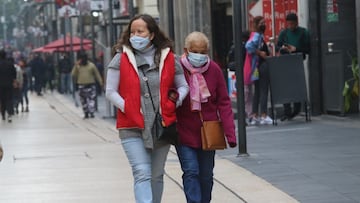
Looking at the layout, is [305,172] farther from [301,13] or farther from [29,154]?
[301,13]

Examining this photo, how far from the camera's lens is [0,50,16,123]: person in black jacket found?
1115 inches

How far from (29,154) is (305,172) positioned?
619 cm

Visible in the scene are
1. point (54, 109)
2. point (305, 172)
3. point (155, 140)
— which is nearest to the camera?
point (155, 140)

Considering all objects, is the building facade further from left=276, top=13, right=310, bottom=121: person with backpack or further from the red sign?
left=276, top=13, right=310, bottom=121: person with backpack

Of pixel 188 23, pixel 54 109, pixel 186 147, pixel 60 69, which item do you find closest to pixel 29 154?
pixel 186 147

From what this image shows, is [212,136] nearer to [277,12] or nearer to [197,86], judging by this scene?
[197,86]

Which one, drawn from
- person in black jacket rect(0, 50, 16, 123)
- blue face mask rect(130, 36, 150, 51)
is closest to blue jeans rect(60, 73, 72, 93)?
person in black jacket rect(0, 50, 16, 123)

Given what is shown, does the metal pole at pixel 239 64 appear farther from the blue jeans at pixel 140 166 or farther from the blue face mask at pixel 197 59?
the blue jeans at pixel 140 166

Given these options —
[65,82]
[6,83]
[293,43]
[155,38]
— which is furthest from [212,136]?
[65,82]

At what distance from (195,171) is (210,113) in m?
0.51

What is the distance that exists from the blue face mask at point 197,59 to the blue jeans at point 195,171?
2.25 ft

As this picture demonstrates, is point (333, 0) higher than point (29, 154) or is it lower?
higher

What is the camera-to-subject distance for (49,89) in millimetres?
56844

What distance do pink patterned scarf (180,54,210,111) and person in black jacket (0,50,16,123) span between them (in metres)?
19.6
